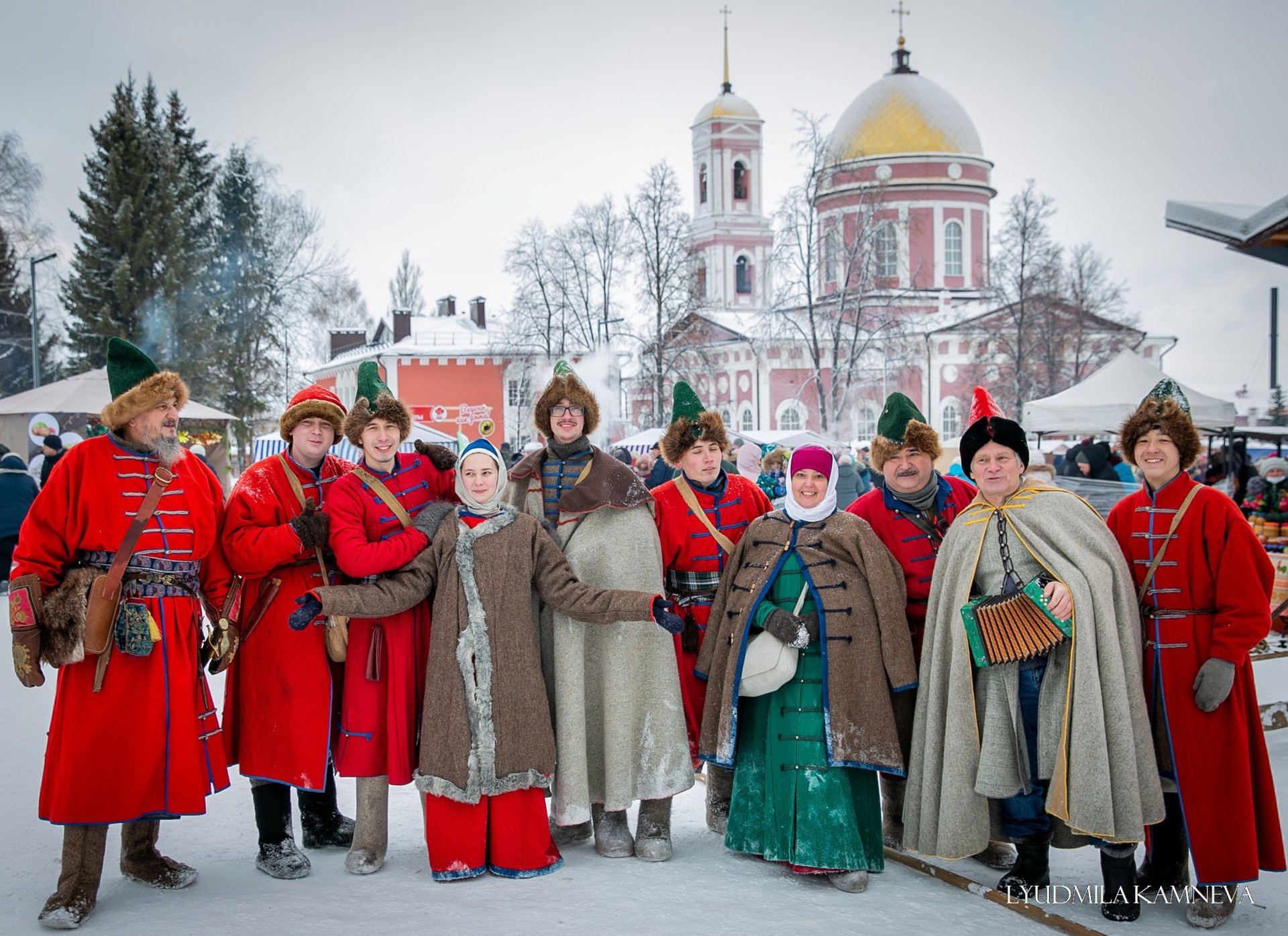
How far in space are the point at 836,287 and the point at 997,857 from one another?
25830mm

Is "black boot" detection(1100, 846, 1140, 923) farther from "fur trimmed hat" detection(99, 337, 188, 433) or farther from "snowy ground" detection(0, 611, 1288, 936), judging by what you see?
"fur trimmed hat" detection(99, 337, 188, 433)

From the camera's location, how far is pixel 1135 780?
360 cm

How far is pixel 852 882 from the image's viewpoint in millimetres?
3887

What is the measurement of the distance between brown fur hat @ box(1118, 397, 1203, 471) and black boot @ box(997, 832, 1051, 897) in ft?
4.82

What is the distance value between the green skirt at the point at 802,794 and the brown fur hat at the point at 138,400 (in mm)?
2556

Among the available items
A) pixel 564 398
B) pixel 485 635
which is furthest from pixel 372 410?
pixel 485 635

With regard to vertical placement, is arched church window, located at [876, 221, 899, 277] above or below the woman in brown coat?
above

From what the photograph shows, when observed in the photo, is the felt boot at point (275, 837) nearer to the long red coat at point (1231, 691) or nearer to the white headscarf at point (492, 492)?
the white headscarf at point (492, 492)

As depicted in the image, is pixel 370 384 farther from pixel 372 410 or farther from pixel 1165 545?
pixel 1165 545

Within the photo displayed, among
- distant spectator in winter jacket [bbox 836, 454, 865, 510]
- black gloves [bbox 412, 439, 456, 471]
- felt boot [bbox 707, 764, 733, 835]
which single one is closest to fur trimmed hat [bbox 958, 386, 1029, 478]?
felt boot [bbox 707, 764, 733, 835]

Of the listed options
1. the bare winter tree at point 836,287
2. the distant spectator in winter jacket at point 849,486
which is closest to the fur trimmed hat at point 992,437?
the distant spectator in winter jacket at point 849,486

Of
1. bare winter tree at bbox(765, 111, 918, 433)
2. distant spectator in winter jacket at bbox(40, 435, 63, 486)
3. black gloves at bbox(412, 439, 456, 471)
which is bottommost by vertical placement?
black gloves at bbox(412, 439, 456, 471)

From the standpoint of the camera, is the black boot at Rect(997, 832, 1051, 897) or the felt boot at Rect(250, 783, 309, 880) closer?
the black boot at Rect(997, 832, 1051, 897)

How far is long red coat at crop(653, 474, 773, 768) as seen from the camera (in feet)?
15.0
